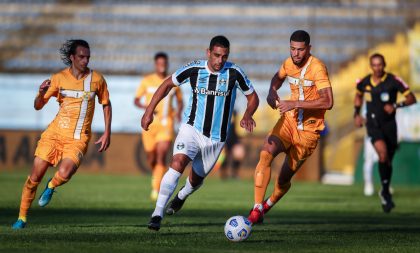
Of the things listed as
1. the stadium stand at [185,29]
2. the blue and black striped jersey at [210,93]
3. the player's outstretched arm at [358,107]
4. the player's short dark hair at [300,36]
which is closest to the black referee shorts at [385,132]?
the player's outstretched arm at [358,107]

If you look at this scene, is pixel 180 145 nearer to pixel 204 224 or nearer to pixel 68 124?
pixel 68 124

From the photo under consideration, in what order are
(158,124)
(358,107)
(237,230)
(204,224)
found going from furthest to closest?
(158,124) → (358,107) → (204,224) → (237,230)

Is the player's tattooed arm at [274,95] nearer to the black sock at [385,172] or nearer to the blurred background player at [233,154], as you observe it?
the black sock at [385,172]

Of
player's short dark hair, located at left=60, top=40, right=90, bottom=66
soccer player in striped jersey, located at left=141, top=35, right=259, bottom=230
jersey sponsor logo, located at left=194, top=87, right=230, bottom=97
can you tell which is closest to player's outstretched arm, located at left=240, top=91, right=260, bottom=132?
soccer player in striped jersey, located at left=141, top=35, right=259, bottom=230

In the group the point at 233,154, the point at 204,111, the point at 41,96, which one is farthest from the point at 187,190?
the point at 233,154

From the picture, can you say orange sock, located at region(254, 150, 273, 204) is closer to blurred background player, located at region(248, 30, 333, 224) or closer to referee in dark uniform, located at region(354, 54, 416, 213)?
blurred background player, located at region(248, 30, 333, 224)

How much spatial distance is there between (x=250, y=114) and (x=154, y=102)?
112cm

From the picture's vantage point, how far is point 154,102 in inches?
419

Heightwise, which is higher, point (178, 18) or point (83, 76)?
point (178, 18)

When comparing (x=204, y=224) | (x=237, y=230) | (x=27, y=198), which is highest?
(x=27, y=198)

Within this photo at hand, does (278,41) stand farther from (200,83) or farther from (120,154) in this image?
(200,83)

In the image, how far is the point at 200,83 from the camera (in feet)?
35.7

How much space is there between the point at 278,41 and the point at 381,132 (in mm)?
21554

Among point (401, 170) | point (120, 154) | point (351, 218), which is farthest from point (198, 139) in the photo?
point (120, 154)
